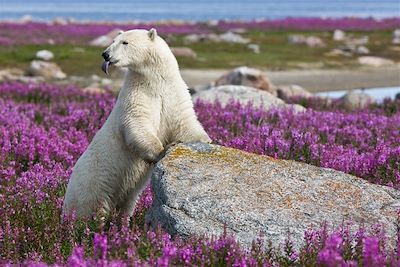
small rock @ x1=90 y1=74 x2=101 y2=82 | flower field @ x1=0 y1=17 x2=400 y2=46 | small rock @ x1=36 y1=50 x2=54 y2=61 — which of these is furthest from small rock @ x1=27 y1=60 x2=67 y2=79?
flower field @ x1=0 y1=17 x2=400 y2=46

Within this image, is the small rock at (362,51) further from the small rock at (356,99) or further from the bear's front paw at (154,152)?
the bear's front paw at (154,152)

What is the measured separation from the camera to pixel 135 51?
6.98 m

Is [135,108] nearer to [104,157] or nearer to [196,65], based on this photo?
[104,157]

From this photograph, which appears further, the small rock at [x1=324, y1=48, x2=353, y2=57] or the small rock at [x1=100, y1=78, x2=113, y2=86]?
the small rock at [x1=324, y1=48, x2=353, y2=57]

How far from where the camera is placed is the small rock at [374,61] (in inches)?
1566

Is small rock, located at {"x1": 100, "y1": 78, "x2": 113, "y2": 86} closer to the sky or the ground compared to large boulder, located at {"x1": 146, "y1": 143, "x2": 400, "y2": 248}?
closer to the ground

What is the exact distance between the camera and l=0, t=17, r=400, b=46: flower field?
46594mm

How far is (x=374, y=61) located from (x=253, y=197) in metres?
36.0

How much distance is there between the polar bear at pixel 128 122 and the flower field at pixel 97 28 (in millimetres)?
36130

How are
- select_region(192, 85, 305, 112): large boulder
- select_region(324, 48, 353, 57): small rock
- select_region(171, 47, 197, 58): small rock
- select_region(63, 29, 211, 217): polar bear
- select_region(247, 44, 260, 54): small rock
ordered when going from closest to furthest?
select_region(63, 29, 211, 217): polar bear, select_region(192, 85, 305, 112): large boulder, select_region(171, 47, 197, 58): small rock, select_region(324, 48, 353, 57): small rock, select_region(247, 44, 260, 54): small rock

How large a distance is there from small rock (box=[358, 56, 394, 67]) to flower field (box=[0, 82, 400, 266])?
79.3ft

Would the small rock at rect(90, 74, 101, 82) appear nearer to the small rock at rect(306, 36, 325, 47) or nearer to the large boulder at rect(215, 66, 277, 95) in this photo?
the large boulder at rect(215, 66, 277, 95)

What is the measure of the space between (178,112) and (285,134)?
3552mm

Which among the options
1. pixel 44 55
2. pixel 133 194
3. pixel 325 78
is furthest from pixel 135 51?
pixel 44 55
